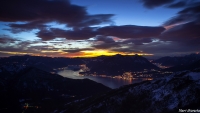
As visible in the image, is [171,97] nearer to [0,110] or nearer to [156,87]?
[156,87]

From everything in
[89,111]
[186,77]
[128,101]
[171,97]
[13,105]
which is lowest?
[13,105]

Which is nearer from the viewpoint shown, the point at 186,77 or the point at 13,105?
the point at 186,77

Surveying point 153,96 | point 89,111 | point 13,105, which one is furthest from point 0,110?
point 153,96

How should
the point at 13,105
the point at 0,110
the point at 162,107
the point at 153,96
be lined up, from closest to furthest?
1. the point at 162,107
2. the point at 153,96
3. the point at 0,110
4. the point at 13,105

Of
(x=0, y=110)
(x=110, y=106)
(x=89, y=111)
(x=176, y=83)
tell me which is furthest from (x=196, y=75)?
(x=0, y=110)

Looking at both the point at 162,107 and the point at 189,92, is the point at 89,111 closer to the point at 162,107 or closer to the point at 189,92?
the point at 162,107

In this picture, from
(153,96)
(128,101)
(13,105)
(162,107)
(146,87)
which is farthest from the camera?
(13,105)

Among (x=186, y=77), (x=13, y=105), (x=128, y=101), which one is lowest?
(x=13, y=105)

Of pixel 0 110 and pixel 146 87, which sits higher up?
pixel 146 87

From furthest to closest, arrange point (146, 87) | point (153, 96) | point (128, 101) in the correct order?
point (146, 87), point (128, 101), point (153, 96)
